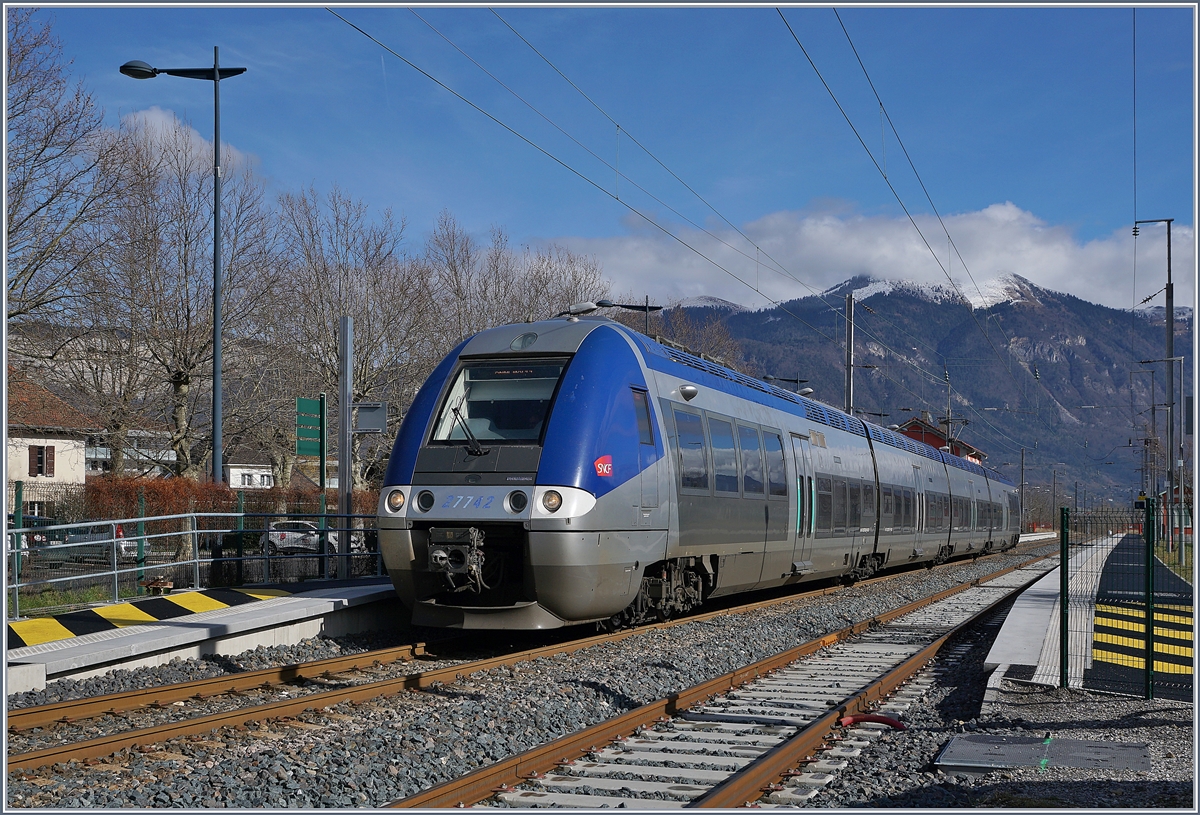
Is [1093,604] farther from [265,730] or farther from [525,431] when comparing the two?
[265,730]

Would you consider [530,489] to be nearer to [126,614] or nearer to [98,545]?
[126,614]

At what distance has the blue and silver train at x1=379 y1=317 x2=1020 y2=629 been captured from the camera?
1109 centimetres

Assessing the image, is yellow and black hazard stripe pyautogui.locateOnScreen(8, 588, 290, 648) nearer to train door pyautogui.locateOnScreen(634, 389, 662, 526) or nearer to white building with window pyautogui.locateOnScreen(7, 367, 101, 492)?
train door pyautogui.locateOnScreen(634, 389, 662, 526)

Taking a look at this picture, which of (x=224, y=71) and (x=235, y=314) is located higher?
(x=224, y=71)

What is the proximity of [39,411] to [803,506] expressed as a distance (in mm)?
18210

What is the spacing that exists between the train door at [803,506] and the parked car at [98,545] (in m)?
9.62

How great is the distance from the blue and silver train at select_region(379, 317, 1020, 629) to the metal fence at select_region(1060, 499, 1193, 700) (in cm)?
413

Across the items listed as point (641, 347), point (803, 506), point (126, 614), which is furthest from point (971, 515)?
point (126, 614)

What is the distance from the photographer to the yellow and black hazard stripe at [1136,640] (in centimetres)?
1191

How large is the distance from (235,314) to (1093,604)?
25.5 meters

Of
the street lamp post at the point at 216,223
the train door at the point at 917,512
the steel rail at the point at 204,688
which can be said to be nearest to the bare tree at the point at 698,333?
the train door at the point at 917,512

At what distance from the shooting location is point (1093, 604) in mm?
11883

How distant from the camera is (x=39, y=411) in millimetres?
25875

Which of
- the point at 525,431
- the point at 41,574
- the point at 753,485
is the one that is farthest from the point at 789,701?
the point at 41,574
